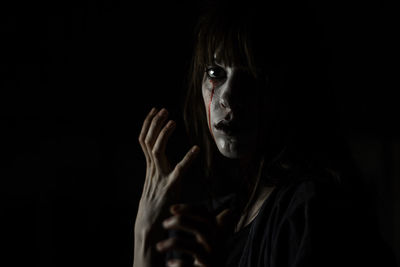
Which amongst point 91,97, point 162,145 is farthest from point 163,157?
point 91,97

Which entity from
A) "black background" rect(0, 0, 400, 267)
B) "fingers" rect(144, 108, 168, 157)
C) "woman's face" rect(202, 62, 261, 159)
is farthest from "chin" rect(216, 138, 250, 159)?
"black background" rect(0, 0, 400, 267)

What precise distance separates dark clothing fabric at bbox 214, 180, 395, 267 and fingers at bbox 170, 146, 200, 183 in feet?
0.44

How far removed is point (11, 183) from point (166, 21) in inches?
→ 24.4

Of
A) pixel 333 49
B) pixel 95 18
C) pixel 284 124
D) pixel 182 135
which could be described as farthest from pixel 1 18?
pixel 333 49

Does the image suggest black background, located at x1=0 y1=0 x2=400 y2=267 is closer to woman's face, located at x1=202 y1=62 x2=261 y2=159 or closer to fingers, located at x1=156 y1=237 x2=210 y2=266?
woman's face, located at x1=202 y1=62 x2=261 y2=159

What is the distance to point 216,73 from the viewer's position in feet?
2.05

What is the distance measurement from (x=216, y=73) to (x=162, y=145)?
0.15 metres

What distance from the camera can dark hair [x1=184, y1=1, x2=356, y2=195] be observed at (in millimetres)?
582

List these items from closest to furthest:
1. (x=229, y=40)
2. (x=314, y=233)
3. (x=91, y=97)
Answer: (x=314, y=233), (x=229, y=40), (x=91, y=97)

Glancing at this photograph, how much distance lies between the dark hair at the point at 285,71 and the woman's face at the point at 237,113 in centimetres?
2

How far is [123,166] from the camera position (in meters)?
1.12

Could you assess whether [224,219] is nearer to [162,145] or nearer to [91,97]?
[162,145]

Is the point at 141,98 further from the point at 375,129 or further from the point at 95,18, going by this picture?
the point at 375,129

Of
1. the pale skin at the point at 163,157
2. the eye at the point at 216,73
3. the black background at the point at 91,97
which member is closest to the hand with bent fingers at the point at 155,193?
the pale skin at the point at 163,157
